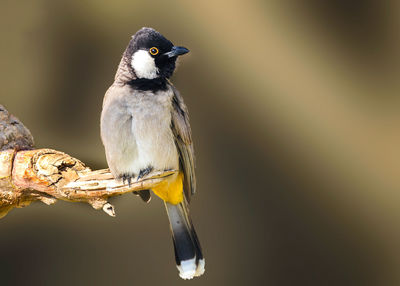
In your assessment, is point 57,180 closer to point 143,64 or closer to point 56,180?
point 56,180

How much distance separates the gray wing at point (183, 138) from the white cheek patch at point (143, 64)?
87mm

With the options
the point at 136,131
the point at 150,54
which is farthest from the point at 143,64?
the point at 136,131

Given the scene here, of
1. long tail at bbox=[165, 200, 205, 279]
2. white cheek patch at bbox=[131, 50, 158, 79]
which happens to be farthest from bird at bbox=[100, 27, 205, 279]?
long tail at bbox=[165, 200, 205, 279]

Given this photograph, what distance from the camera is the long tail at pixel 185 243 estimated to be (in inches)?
53.4

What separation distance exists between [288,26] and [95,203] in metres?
0.98

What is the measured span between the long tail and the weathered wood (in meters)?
0.23

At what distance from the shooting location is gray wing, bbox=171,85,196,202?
4.16ft

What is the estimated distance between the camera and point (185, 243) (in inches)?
54.5

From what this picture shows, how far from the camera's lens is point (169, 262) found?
5.59 feet

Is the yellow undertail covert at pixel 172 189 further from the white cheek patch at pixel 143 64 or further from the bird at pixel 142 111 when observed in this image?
the white cheek patch at pixel 143 64

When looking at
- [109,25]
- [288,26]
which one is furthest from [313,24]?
[109,25]

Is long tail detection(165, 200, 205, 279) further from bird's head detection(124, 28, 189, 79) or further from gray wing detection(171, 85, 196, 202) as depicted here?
bird's head detection(124, 28, 189, 79)

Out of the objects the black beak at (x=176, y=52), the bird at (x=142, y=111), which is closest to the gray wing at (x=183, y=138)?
the bird at (x=142, y=111)

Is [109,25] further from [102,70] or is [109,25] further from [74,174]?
[74,174]
